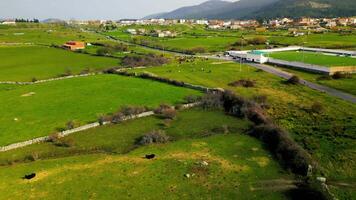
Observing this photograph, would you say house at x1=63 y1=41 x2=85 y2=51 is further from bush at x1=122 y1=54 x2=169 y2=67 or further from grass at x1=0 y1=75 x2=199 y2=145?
grass at x1=0 y1=75 x2=199 y2=145

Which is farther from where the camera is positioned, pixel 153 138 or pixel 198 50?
pixel 198 50

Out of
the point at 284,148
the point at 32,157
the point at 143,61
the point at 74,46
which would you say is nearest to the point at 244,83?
the point at 284,148

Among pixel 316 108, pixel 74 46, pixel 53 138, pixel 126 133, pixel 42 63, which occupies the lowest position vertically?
pixel 126 133

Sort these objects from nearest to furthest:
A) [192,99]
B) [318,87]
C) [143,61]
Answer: [192,99] < [318,87] < [143,61]

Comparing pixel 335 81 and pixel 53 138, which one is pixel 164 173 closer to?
pixel 53 138

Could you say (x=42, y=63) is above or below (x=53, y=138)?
above

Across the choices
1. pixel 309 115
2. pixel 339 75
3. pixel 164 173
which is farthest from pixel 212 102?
pixel 339 75

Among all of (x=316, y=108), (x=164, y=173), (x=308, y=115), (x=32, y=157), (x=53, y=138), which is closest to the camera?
(x=164, y=173)
